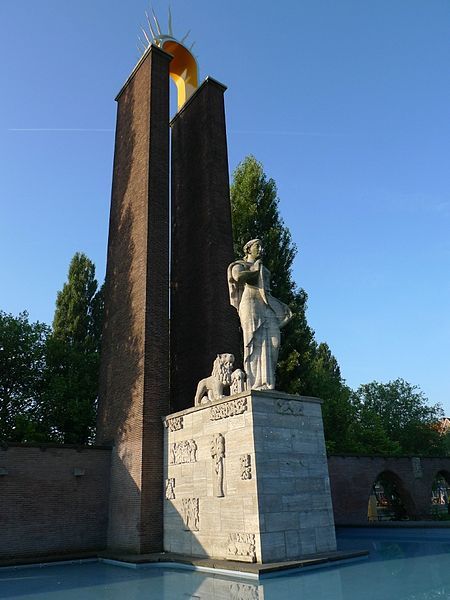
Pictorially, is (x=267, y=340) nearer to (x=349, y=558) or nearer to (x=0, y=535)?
(x=349, y=558)

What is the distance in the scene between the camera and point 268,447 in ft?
34.5

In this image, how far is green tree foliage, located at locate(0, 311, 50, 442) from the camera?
68.9 ft

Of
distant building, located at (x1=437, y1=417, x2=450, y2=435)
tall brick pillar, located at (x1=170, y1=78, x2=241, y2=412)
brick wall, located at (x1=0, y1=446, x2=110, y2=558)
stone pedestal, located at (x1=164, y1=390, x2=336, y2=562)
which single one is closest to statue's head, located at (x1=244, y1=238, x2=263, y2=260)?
stone pedestal, located at (x1=164, y1=390, x2=336, y2=562)

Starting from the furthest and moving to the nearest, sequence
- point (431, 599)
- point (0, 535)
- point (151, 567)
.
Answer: point (0, 535), point (151, 567), point (431, 599)

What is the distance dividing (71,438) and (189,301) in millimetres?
8555

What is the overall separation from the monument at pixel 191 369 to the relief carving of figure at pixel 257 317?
0.03m

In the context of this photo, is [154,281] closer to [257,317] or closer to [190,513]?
[257,317]

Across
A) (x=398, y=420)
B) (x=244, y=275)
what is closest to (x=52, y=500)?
(x=244, y=275)

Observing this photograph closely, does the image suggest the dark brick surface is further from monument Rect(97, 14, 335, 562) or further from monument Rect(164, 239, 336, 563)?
monument Rect(164, 239, 336, 563)

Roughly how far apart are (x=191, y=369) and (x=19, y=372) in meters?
8.84

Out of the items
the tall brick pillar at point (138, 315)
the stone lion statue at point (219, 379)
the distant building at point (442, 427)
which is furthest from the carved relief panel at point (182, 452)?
the distant building at point (442, 427)

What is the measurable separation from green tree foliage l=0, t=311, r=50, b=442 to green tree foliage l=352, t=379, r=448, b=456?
60.8 ft

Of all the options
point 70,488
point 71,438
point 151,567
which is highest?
point 71,438

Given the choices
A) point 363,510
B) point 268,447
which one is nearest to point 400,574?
point 268,447
